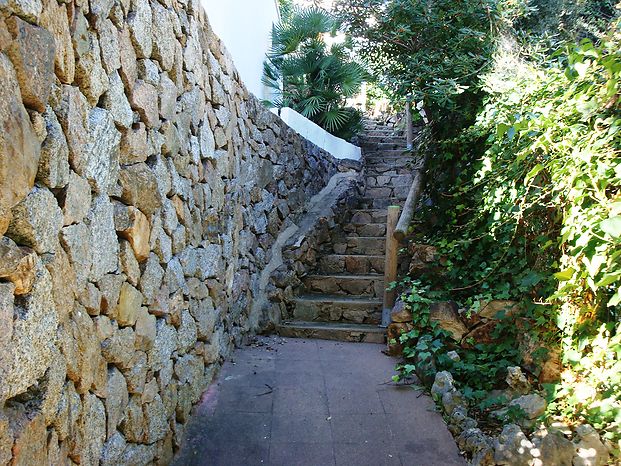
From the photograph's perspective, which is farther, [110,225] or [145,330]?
[145,330]

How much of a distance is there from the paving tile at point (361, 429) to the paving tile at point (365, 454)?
0.03 metres

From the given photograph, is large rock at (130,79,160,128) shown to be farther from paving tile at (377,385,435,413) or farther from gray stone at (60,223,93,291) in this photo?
paving tile at (377,385,435,413)

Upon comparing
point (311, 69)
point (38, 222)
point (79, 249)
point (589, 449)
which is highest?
point (311, 69)

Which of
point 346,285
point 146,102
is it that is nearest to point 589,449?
point 146,102

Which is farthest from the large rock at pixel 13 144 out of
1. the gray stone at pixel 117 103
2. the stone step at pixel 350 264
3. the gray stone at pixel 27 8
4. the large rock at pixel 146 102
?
the stone step at pixel 350 264

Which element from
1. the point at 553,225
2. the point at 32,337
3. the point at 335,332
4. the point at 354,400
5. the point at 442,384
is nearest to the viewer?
the point at 32,337

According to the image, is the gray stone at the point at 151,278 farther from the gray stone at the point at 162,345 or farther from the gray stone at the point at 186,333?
the gray stone at the point at 186,333

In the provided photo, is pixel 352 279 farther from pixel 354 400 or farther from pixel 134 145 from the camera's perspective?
pixel 134 145

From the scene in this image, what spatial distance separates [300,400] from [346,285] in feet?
6.14

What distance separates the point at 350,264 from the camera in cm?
500

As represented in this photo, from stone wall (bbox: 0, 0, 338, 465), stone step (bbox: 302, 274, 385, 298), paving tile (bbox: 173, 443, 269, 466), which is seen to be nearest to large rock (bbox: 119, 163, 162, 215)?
stone wall (bbox: 0, 0, 338, 465)

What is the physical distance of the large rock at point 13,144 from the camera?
3.50 ft

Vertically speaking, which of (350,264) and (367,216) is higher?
(367,216)

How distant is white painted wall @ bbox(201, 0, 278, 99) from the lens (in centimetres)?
388
